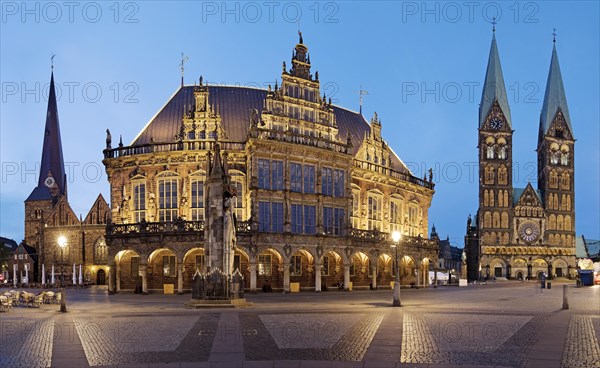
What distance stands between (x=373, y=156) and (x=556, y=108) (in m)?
92.3

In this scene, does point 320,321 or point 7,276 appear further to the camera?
point 7,276

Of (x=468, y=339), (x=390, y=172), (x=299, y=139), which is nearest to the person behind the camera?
(x=468, y=339)

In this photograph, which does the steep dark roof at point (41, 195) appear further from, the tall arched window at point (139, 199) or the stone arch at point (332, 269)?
the stone arch at point (332, 269)

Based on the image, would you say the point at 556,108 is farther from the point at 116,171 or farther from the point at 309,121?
the point at 116,171

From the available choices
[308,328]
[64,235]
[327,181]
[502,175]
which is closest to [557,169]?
[502,175]

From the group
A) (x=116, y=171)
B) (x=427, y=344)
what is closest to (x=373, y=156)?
(x=116, y=171)

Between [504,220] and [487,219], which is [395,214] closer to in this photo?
[487,219]

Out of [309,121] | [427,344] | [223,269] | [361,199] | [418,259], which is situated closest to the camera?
[427,344]

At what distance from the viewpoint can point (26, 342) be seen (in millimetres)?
20203

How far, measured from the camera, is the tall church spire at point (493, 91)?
14612 cm

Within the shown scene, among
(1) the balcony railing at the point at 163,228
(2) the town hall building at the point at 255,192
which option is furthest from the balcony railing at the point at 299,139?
(1) the balcony railing at the point at 163,228

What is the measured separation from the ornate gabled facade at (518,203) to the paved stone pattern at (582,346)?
119 meters

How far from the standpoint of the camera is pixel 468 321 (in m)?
27.0

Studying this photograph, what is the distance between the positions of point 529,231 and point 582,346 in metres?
130
